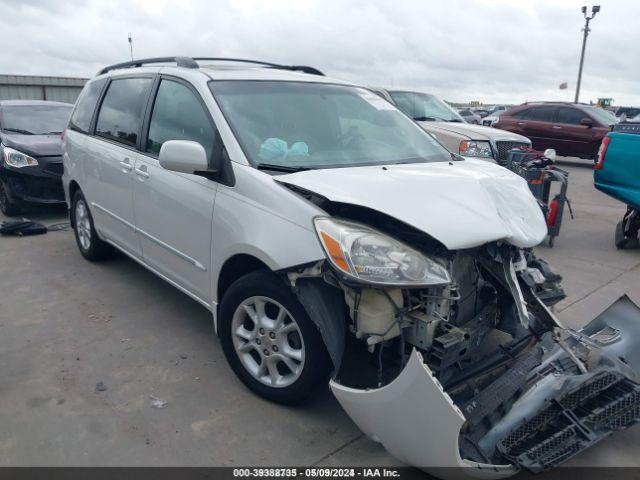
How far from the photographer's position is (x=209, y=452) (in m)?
2.68

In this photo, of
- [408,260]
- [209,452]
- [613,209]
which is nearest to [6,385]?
[209,452]

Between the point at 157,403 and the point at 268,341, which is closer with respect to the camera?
the point at 268,341

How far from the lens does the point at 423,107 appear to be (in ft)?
31.2

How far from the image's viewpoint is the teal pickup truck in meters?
5.72

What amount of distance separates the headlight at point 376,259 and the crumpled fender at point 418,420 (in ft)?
1.24

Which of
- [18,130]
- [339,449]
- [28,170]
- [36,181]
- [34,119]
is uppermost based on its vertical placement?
[34,119]

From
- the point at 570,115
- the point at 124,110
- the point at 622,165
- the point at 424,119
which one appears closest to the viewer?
the point at 124,110

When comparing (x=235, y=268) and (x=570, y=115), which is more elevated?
(x=570, y=115)

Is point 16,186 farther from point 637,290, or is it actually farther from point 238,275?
point 637,290

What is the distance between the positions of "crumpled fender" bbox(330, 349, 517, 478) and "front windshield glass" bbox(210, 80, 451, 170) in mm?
1357

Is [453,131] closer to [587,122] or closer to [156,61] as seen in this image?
[156,61]

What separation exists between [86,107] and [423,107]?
19.9 feet

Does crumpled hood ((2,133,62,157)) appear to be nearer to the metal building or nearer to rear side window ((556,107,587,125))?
rear side window ((556,107,587,125))

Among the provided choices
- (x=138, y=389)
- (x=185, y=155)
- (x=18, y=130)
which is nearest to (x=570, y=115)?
(x=18, y=130)
